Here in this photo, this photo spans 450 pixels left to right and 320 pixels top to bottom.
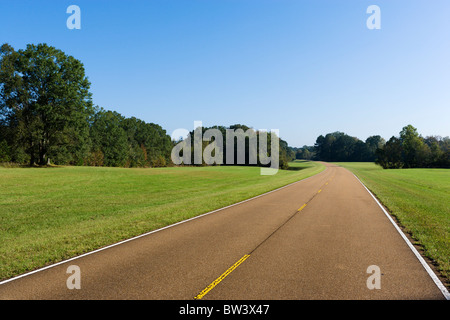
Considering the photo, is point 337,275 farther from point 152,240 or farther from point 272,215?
point 272,215

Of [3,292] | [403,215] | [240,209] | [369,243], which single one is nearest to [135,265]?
[3,292]

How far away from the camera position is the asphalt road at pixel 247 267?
4789 millimetres

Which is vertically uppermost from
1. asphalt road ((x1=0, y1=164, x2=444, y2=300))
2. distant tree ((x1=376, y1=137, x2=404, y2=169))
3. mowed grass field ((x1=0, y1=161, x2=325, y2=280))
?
distant tree ((x1=376, y1=137, x2=404, y2=169))

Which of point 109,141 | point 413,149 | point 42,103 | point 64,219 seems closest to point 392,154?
point 413,149

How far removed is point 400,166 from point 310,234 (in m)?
86.5

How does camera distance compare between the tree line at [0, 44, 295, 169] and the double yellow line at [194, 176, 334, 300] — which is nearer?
the double yellow line at [194, 176, 334, 300]

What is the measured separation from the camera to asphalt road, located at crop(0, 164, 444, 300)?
479 cm

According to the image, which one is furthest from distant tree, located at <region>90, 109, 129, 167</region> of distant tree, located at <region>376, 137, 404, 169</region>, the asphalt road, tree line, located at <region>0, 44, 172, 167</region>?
distant tree, located at <region>376, 137, 404, 169</region>

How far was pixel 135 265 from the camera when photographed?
20.0 ft

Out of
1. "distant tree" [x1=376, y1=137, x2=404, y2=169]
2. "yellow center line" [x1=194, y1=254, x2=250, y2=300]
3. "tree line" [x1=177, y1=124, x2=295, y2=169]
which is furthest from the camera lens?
"tree line" [x1=177, y1=124, x2=295, y2=169]

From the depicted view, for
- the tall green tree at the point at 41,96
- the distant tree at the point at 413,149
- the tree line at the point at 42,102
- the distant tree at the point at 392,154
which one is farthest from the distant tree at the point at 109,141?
the distant tree at the point at 413,149

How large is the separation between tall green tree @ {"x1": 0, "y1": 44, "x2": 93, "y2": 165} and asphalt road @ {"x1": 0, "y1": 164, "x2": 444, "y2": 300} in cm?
3773

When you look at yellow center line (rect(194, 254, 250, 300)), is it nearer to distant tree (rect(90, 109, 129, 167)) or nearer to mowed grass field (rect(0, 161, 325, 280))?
mowed grass field (rect(0, 161, 325, 280))

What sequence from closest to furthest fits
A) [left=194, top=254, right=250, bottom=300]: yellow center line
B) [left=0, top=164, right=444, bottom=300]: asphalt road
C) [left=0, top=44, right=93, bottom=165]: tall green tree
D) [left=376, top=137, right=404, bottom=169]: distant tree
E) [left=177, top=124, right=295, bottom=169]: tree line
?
1. [left=194, top=254, right=250, bottom=300]: yellow center line
2. [left=0, top=164, right=444, bottom=300]: asphalt road
3. [left=0, top=44, right=93, bottom=165]: tall green tree
4. [left=376, top=137, right=404, bottom=169]: distant tree
5. [left=177, top=124, right=295, bottom=169]: tree line
